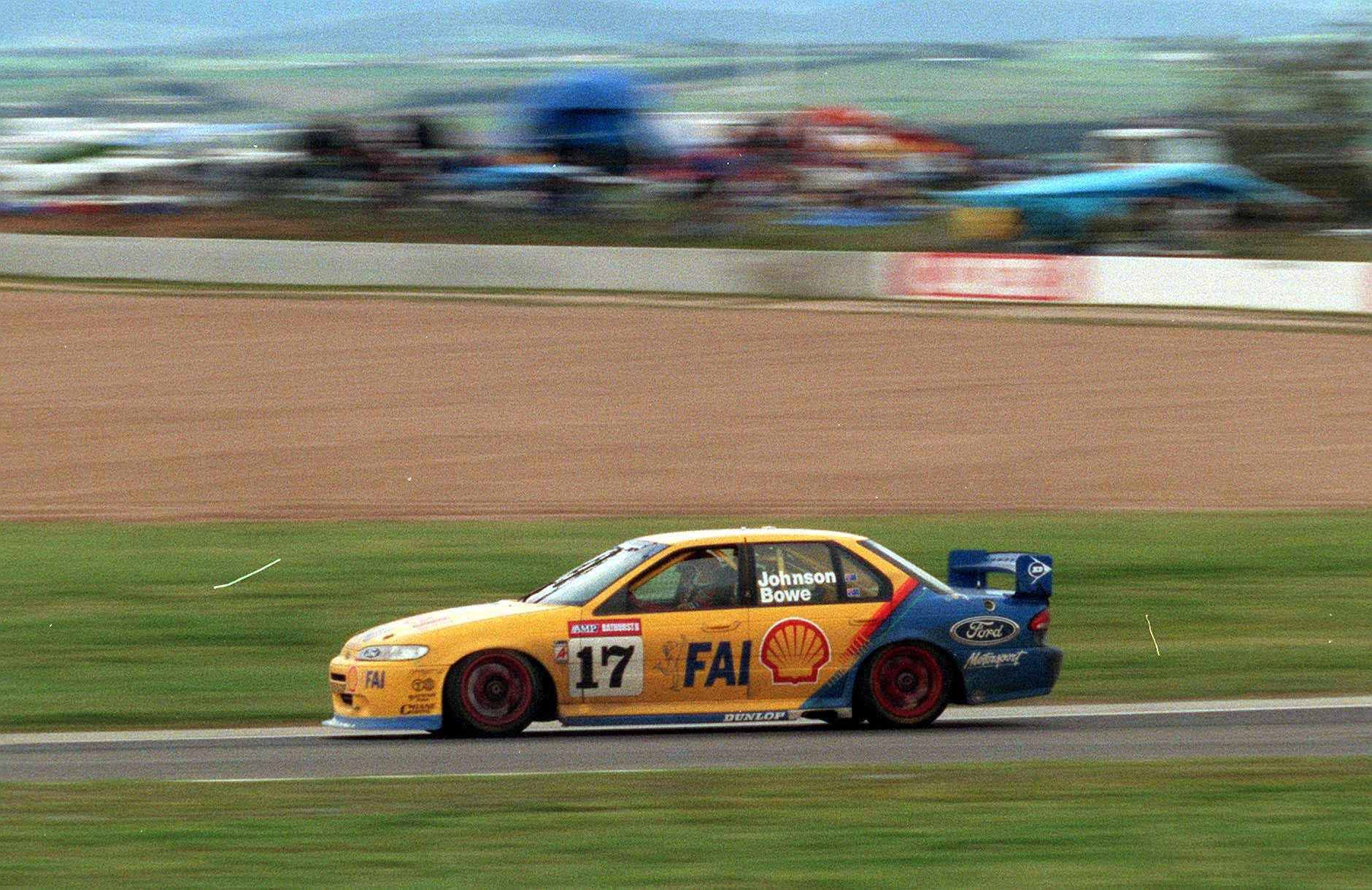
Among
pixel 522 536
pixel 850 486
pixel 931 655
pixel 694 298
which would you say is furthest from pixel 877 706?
pixel 694 298

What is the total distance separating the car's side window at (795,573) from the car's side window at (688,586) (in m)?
0.13

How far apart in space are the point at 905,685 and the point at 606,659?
5.09ft

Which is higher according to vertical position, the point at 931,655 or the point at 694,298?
the point at 694,298

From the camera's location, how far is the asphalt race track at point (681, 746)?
27.5 feet

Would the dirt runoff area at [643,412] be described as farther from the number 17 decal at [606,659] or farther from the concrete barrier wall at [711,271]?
the number 17 decal at [606,659]

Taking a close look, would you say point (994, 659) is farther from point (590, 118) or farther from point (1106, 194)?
point (590, 118)

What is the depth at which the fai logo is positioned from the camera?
9688 mm

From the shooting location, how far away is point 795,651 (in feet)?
31.1

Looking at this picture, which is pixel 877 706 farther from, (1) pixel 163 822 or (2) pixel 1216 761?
(1) pixel 163 822

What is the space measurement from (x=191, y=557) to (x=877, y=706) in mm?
7360

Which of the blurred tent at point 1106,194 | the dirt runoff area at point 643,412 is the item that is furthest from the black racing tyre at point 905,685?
the blurred tent at point 1106,194

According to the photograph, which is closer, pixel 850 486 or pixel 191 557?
pixel 191 557

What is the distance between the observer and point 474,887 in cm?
573

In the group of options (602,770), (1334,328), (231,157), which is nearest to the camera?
(602,770)
